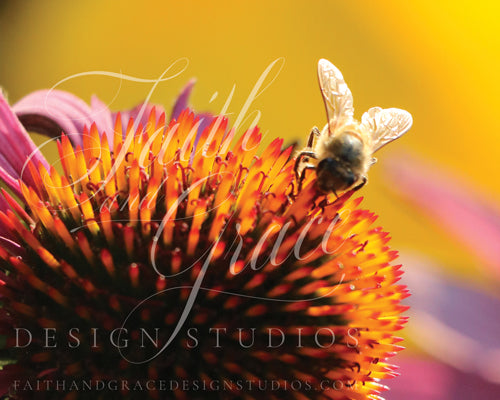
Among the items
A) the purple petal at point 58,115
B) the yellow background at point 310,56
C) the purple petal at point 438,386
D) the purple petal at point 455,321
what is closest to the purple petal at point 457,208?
the purple petal at point 455,321

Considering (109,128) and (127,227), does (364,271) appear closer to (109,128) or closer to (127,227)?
(127,227)

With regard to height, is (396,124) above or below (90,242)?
above

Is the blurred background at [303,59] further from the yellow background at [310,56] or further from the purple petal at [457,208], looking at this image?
the purple petal at [457,208]

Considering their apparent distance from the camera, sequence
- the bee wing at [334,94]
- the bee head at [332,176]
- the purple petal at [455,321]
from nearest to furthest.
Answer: the bee head at [332,176]
the bee wing at [334,94]
the purple petal at [455,321]

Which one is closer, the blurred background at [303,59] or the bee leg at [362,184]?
the bee leg at [362,184]

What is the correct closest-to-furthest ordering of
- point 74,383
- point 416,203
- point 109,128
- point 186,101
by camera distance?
point 74,383, point 109,128, point 186,101, point 416,203

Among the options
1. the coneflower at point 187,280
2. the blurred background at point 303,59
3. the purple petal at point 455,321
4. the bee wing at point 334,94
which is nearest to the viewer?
the coneflower at point 187,280

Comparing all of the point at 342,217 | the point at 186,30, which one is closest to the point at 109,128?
the point at 342,217

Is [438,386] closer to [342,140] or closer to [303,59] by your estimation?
[342,140]
